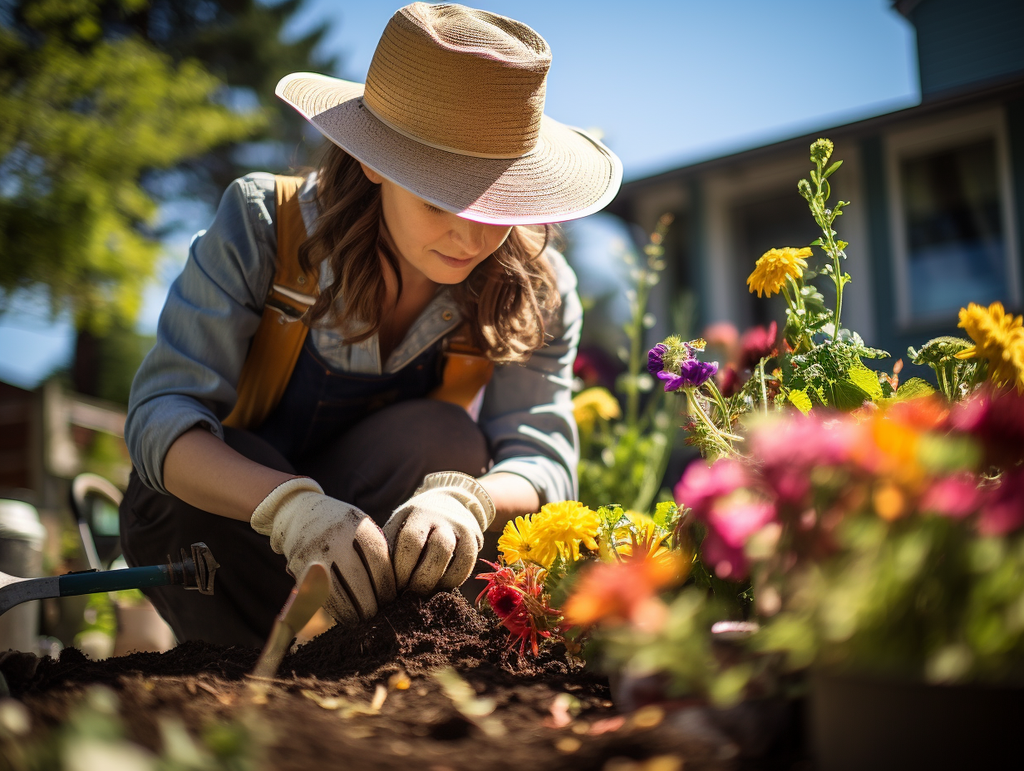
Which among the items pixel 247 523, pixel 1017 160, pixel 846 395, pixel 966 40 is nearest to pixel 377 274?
pixel 247 523

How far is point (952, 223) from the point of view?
21.4 ft

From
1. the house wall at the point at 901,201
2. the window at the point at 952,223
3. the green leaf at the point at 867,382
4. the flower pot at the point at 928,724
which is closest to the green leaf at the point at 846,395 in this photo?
the green leaf at the point at 867,382

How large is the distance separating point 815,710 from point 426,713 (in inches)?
16.1

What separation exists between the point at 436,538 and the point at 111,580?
0.48m

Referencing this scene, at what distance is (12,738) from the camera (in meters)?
→ 0.62

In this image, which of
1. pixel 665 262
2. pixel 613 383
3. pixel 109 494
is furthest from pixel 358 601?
pixel 665 262

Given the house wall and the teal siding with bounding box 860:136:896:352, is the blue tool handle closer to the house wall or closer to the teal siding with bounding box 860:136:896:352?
the house wall

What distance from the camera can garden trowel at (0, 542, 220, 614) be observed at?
3.47 ft

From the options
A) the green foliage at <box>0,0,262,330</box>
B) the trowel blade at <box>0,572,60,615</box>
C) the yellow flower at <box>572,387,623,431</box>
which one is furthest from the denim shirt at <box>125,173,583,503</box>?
the green foliage at <box>0,0,262,330</box>

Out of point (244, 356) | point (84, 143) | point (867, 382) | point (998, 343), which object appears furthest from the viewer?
point (84, 143)

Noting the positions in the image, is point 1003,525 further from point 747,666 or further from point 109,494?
point 109,494

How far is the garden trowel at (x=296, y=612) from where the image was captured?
2.98 ft

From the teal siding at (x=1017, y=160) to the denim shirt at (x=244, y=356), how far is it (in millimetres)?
5847

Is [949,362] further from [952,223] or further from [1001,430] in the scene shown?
[952,223]
